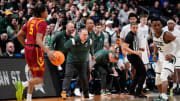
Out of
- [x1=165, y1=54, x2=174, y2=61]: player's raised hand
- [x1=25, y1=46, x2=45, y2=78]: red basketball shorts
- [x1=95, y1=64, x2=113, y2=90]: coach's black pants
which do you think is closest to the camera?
[x1=25, y1=46, x2=45, y2=78]: red basketball shorts

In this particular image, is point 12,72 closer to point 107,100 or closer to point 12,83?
point 12,83

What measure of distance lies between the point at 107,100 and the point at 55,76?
A: 2227mm

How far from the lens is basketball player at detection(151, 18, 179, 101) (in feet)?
26.7

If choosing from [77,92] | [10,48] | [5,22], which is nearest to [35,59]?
[10,48]

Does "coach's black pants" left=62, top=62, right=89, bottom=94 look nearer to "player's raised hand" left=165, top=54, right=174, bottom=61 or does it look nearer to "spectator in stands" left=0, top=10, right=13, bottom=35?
"player's raised hand" left=165, top=54, right=174, bottom=61

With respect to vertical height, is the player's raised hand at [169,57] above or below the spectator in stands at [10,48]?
below

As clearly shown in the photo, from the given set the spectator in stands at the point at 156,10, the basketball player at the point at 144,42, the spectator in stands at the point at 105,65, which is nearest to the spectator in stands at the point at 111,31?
the basketball player at the point at 144,42

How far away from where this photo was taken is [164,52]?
848cm

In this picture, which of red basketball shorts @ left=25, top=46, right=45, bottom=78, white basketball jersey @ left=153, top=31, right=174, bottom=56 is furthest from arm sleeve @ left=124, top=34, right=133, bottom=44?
red basketball shorts @ left=25, top=46, right=45, bottom=78

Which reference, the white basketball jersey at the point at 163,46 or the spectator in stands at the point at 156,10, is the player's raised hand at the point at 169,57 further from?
the spectator in stands at the point at 156,10

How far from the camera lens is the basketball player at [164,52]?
26.7 feet

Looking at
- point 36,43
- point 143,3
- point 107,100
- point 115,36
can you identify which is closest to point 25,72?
point 107,100

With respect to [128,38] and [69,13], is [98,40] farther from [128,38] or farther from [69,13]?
[69,13]

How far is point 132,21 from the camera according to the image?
10.4 metres
